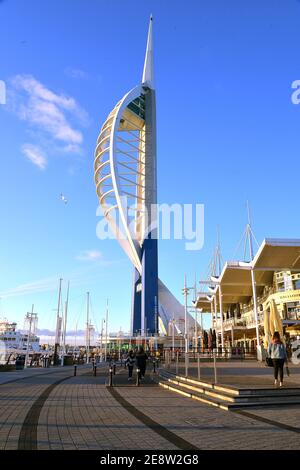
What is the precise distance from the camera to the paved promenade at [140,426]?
5.38 metres

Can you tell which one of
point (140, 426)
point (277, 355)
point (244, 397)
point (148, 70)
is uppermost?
point (148, 70)

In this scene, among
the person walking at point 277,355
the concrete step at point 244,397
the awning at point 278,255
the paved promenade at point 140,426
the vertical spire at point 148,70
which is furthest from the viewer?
the vertical spire at point 148,70

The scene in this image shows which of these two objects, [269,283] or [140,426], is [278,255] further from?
[140,426]

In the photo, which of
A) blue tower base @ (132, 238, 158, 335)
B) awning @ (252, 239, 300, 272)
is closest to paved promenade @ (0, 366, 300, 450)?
awning @ (252, 239, 300, 272)

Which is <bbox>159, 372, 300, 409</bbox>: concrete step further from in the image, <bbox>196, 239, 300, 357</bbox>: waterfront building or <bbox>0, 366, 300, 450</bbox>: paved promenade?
<bbox>196, 239, 300, 357</bbox>: waterfront building

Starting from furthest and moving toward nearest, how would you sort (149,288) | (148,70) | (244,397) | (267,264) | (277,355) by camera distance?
1. (148,70)
2. (149,288)
3. (267,264)
4. (277,355)
5. (244,397)

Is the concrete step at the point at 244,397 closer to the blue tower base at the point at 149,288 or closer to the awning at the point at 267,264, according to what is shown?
the awning at the point at 267,264

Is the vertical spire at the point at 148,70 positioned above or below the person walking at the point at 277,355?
above

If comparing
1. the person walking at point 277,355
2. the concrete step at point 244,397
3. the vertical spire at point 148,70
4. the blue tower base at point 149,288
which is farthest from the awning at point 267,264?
the vertical spire at point 148,70

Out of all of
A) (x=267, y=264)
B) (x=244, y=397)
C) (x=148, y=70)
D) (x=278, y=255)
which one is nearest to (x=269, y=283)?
(x=267, y=264)

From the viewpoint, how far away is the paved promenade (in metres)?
5.38

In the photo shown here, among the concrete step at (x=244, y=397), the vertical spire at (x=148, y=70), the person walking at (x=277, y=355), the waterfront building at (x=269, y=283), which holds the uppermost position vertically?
the vertical spire at (x=148, y=70)

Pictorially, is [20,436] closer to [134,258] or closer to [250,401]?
[250,401]

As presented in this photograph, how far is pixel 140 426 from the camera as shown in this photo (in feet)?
21.8
